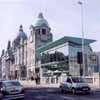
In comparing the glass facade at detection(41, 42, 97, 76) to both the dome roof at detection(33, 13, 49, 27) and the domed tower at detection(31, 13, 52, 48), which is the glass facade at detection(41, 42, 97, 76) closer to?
the domed tower at detection(31, 13, 52, 48)

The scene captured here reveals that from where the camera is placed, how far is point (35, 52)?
7781 cm

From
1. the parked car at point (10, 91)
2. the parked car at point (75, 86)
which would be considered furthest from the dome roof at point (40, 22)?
the parked car at point (10, 91)

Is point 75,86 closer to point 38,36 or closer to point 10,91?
point 10,91

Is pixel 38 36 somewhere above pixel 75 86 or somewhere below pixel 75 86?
above

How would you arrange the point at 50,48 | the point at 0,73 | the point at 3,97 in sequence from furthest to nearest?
1. the point at 0,73
2. the point at 50,48
3. the point at 3,97

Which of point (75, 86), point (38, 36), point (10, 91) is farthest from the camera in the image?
point (38, 36)

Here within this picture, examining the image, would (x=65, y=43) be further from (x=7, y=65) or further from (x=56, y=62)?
(x=7, y=65)

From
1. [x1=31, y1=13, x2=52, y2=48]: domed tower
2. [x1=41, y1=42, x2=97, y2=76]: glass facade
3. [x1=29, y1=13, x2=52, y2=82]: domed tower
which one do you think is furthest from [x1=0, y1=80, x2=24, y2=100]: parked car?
[x1=31, y1=13, x2=52, y2=48]: domed tower

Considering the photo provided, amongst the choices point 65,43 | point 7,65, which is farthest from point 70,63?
point 7,65

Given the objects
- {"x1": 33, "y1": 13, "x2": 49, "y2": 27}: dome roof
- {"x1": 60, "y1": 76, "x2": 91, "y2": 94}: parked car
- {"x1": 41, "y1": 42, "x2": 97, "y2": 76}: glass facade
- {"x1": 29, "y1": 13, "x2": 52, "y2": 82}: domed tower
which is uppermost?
{"x1": 33, "y1": 13, "x2": 49, "y2": 27}: dome roof

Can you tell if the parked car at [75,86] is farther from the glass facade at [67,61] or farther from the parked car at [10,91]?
the glass facade at [67,61]

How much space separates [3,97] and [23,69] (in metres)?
73.5

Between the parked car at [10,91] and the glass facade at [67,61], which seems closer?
the parked car at [10,91]

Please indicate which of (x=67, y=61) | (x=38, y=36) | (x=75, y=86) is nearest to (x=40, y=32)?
(x=38, y=36)
